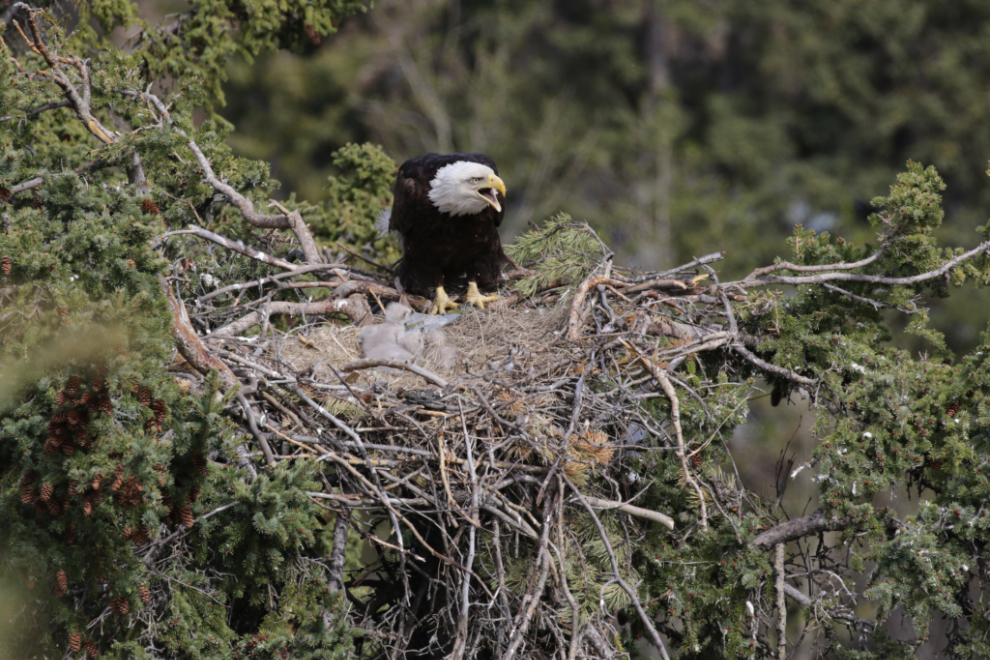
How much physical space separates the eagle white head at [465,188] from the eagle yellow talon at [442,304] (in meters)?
0.58

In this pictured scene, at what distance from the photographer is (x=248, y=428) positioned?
11.5ft

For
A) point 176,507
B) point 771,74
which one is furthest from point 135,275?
point 771,74

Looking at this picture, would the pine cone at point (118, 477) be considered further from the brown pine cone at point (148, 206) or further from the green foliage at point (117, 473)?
the brown pine cone at point (148, 206)

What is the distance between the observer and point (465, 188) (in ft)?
16.1

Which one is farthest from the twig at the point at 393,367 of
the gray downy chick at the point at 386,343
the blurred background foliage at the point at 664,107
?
the blurred background foliage at the point at 664,107

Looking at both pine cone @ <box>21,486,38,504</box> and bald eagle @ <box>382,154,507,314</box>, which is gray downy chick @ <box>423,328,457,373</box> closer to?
bald eagle @ <box>382,154,507,314</box>

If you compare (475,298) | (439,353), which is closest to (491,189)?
(475,298)

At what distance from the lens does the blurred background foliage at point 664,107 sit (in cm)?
1575

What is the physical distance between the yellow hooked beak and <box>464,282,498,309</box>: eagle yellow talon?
614mm

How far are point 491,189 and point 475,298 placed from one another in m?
0.71

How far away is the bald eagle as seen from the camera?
4.94 meters

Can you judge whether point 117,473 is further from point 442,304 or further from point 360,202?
point 360,202

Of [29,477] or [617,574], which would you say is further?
[617,574]

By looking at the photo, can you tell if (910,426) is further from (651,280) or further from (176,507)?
(176,507)
